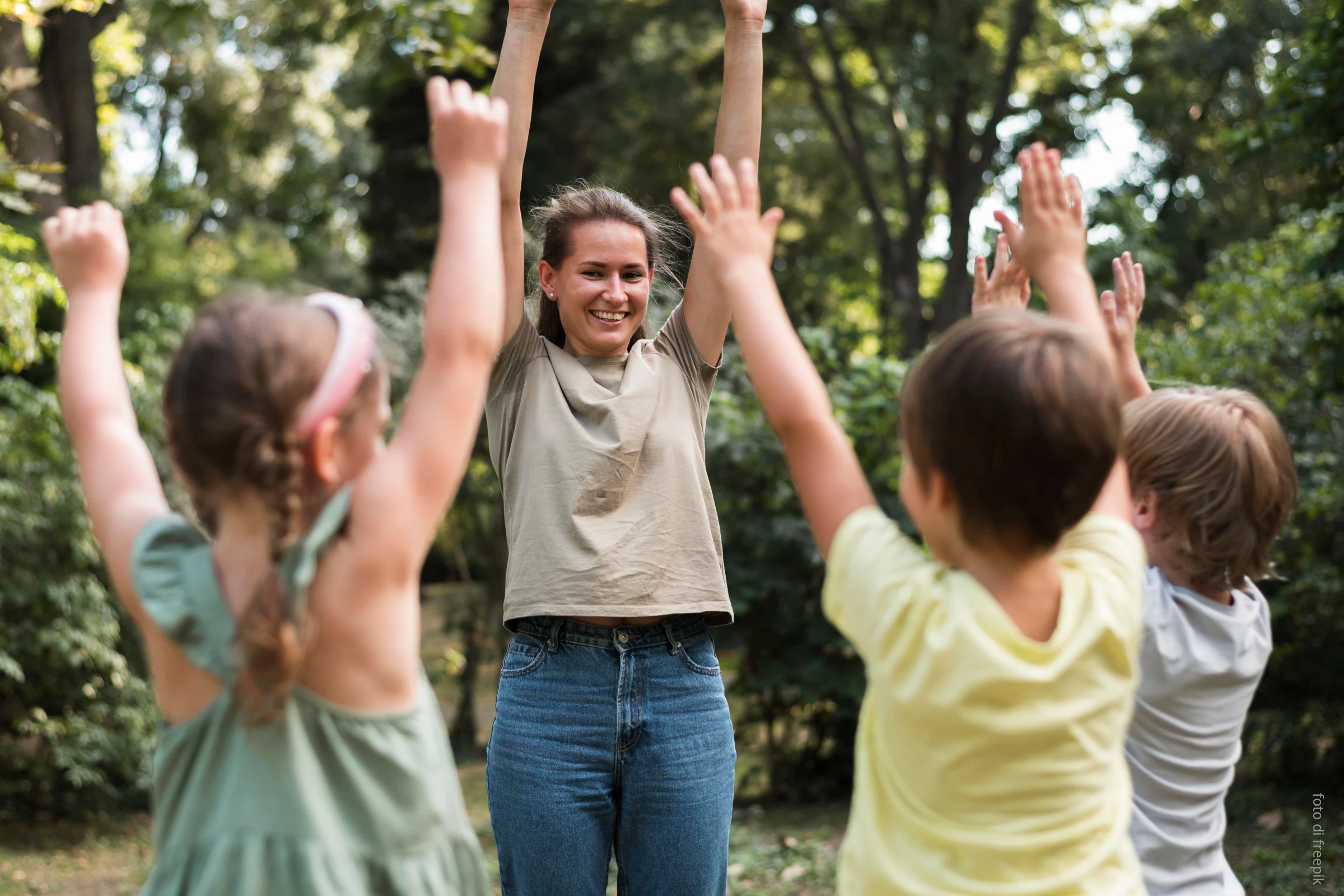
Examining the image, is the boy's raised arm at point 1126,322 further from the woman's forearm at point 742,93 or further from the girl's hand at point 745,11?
→ the girl's hand at point 745,11

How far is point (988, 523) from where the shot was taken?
1455 mm

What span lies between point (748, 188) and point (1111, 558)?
2.26 feet

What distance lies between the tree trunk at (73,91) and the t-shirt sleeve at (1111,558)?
10582 mm

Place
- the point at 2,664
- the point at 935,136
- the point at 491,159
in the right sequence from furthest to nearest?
the point at 935,136, the point at 2,664, the point at 491,159

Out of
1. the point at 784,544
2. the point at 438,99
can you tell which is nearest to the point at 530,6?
the point at 438,99

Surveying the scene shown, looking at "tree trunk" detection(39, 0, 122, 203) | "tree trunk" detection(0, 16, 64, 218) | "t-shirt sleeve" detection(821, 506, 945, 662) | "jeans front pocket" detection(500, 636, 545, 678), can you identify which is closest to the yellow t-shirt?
"t-shirt sleeve" detection(821, 506, 945, 662)

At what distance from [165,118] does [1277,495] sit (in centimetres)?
→ 2232

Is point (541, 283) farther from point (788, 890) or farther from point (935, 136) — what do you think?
point (935, 136)

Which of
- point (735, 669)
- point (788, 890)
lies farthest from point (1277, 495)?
point (735, 669)

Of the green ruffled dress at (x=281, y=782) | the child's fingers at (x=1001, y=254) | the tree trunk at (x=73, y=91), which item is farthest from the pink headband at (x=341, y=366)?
→ the tree trunk at (x=73, y=91)

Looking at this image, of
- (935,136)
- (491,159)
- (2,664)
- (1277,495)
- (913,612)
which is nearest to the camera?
(913,612)

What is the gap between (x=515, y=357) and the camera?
7.88ft

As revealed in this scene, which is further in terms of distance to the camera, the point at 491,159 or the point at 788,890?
the point at 788,890

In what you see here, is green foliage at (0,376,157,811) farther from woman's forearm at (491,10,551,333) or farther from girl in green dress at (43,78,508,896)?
girl in green dress at (43,78,508,896)
